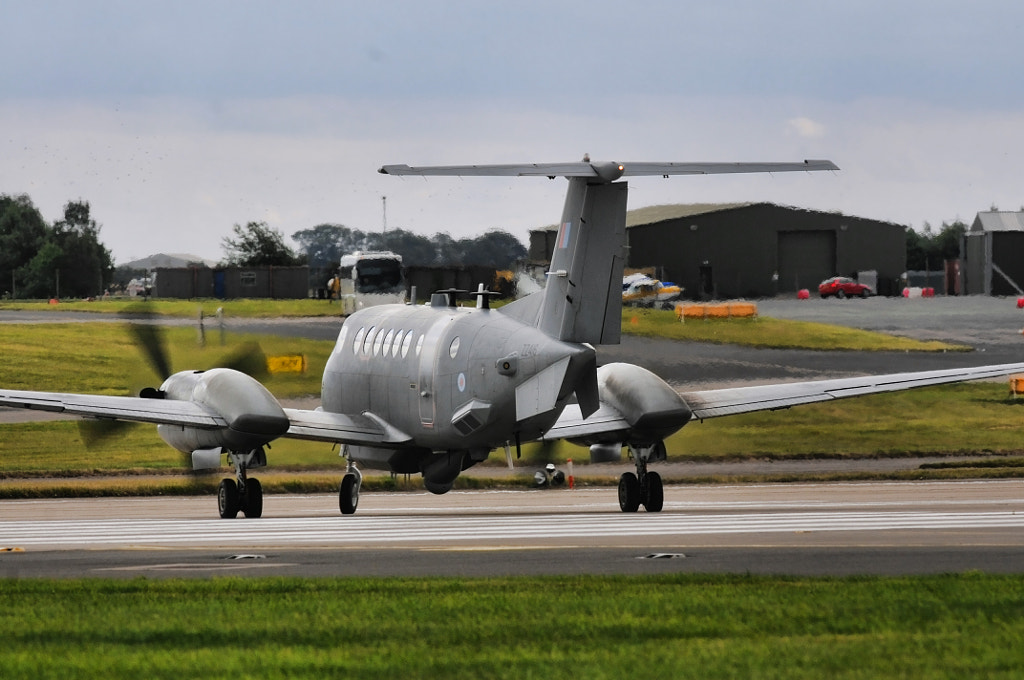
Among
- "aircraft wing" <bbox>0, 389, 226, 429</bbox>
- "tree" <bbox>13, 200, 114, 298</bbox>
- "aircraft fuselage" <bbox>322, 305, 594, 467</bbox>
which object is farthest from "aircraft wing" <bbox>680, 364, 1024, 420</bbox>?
"tree" <bbox>13, 200, 114, 298</bbox>

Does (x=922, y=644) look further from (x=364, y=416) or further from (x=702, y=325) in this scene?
(x=702, y=325)

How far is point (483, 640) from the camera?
12.3 meters

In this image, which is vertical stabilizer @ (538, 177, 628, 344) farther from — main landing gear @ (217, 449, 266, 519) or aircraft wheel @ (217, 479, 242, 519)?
aircraft wheel @ (217, 479, 242, 519)

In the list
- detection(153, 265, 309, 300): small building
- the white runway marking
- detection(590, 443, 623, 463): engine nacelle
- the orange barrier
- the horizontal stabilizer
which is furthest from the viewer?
the orange barrier

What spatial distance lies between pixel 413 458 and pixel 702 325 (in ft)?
123

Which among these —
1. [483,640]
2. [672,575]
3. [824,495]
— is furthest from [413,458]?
[483,640]

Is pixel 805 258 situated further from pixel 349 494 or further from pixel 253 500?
pixel 253 500

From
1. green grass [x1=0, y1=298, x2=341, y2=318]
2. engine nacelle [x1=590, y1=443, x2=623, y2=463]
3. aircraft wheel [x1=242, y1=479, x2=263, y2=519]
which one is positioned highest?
green grass [x1=0, y1=298, x2=341, y2=318]

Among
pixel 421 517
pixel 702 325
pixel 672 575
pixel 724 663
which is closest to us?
pixel 724 663

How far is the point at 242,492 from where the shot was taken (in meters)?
30.3

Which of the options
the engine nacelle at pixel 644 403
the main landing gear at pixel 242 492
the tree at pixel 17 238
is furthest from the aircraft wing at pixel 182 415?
the tree at pixel 17 238

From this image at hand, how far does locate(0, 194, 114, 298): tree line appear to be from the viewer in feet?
250

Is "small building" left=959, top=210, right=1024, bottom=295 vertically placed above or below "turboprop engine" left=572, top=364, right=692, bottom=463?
above

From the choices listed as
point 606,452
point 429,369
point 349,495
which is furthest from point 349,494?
point 606,452
